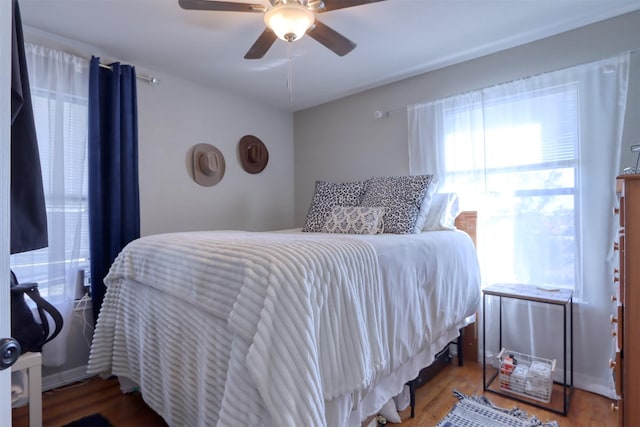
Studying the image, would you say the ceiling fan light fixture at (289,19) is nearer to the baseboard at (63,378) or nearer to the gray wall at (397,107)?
the gray wall at (397,107)

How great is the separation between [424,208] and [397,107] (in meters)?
1.14

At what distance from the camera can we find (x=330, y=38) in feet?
5.95

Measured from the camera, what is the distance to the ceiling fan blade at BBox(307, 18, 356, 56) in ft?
5.66

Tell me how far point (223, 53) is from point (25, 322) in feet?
6.85

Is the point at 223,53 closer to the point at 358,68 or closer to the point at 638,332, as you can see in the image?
the point at 358,68

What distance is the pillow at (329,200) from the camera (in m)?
2.64

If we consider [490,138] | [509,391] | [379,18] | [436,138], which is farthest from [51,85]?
[509,391]

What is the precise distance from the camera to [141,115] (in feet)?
8.46

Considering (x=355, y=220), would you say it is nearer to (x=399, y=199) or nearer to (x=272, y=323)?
(x=399, y=199)

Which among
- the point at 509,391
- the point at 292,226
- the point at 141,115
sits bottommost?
the point at 509,391

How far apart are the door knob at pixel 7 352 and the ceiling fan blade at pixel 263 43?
1742mm

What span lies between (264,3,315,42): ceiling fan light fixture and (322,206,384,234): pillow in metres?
1.23

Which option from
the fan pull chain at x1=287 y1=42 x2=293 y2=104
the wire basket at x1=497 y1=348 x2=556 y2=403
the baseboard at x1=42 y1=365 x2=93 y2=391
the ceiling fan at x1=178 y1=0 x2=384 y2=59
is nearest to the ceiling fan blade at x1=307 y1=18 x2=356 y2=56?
the ceiling fan at x1=178 y1=0 x2=384 y2=59

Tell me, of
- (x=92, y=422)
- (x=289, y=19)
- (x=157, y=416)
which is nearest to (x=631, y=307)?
(x=289, y=19)
